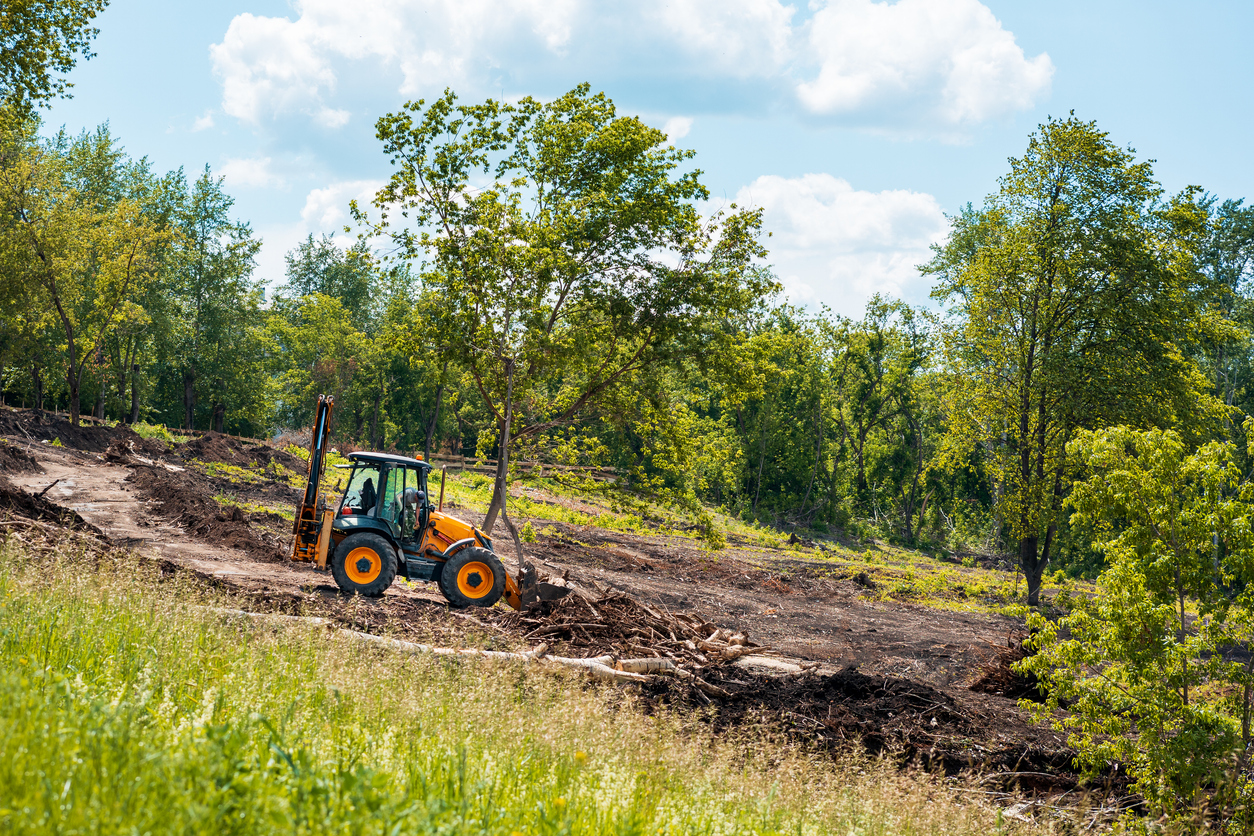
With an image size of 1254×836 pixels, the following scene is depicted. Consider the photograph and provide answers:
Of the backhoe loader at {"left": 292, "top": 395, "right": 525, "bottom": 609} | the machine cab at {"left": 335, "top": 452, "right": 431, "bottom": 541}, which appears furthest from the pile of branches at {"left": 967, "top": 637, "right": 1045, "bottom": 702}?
the machine cab at {"left": 335, "top": 452, "right": 431, "bottom": 541}

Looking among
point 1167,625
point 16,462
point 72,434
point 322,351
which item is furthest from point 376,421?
point 1167,625

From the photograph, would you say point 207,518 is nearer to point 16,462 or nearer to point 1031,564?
point 16,462

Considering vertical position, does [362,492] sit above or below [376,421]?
below

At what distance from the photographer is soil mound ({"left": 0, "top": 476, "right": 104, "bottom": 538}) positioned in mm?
14336

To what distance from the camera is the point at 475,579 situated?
45.1 ft

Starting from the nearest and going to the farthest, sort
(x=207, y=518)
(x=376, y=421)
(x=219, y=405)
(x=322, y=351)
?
1. (x=207, y=518)
2. (x=219, y=405)
3. (x=322, y=351)
4. (x=376, y=421)

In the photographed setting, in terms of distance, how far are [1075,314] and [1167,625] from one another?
51.1 ft

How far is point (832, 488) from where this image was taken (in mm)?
51500

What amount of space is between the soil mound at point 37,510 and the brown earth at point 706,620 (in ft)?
0.15

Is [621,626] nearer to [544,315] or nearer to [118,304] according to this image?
[544,315]

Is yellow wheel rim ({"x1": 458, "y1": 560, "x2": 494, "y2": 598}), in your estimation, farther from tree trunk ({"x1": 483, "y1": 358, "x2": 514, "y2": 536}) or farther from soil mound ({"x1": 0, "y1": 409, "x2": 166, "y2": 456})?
soil mound ({"x1": 0, "y1": 409, "x2": 166, "y2": 456})

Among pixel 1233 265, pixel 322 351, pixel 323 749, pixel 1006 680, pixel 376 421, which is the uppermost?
pixel 1233 265

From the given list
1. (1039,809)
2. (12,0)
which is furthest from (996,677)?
(12,0)

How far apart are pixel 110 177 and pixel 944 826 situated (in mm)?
56376
